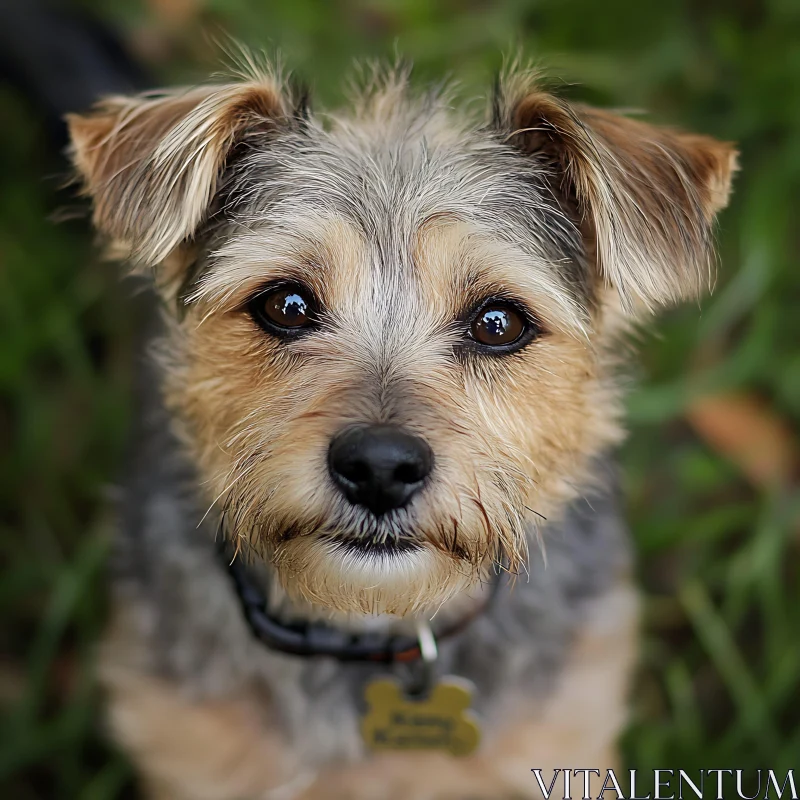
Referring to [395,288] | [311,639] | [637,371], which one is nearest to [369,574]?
[311,639]

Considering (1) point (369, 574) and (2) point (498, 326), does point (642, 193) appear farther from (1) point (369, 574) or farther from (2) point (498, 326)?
(1) point (369, 574)

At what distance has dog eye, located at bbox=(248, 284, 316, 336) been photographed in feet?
7.90

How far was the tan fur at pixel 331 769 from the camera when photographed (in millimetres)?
2881

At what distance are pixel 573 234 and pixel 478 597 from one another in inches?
43.8

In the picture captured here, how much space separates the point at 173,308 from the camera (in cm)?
268

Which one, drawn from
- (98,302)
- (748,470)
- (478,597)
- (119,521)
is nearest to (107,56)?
(98,302)

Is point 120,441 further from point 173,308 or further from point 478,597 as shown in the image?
point 478,597

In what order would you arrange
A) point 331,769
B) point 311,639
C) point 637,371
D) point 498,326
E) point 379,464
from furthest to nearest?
point 637,371 → point 331,769 → point 311,639 → point 498,326 → point 379,464

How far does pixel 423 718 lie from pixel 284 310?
4.19 ft

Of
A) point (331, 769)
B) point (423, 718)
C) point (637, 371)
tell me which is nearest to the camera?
point (423, 718)

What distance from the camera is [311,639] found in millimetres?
2580

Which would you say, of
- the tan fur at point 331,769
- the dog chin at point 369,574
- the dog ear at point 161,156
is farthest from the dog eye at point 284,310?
the tan fur at point 331,769

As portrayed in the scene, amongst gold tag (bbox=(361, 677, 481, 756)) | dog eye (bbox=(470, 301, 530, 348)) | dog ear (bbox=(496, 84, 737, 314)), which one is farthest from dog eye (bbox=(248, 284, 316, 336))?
gold tag (bbox=(361, 677, 481, 756))

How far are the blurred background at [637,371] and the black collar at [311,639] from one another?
4.88 ft
